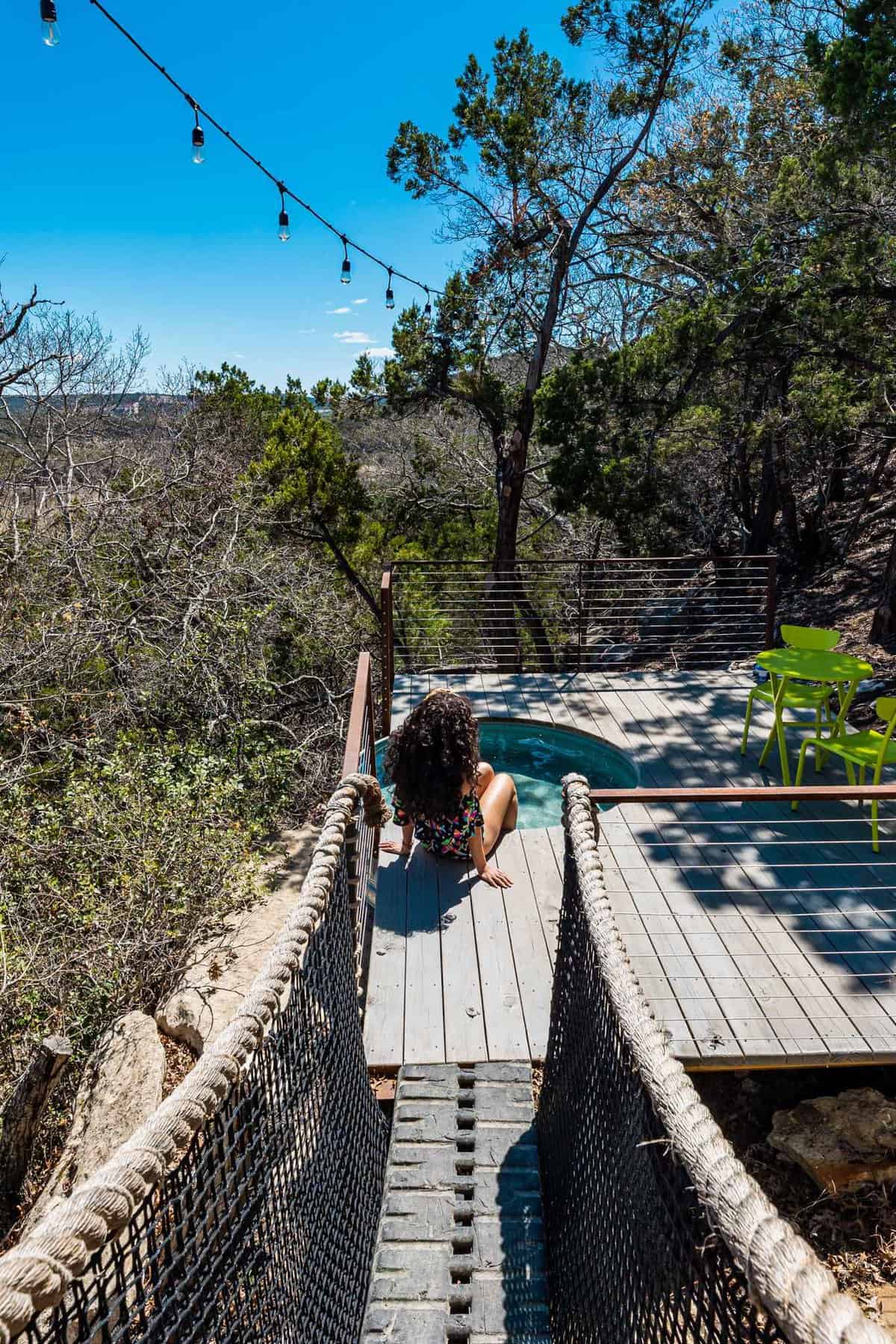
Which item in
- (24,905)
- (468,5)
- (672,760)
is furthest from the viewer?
(468,5)

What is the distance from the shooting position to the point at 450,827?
4164 millimetres

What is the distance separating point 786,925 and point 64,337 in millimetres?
9408

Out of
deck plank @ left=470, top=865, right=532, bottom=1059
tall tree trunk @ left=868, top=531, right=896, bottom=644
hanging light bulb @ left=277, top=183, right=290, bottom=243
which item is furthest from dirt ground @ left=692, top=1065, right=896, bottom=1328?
tall tree trunk @ left=868, top=531, right=896, bottom=644

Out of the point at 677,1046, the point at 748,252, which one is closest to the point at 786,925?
the point at 677,1046

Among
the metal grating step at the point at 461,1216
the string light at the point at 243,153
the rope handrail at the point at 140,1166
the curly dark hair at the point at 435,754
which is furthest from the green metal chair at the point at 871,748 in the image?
the string light at the point at 243,153

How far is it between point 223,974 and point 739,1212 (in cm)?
391

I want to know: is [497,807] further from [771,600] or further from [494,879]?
[771,600]

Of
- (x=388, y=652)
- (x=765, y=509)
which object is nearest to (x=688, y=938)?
(x=388, y=652)

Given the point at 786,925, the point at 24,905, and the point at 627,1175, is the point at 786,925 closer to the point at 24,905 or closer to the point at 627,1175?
the point at 627,1175

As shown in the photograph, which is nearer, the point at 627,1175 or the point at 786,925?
the point at 627,1175

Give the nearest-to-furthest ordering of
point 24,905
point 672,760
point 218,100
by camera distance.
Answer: point 218,100
point 24,905
point 672,760

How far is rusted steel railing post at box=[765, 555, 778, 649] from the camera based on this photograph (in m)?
6.65

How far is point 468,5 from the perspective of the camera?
9867 millimetres

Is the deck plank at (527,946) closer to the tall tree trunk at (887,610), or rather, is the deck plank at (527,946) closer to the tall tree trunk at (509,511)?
the tall tree trunk at (887,610)
